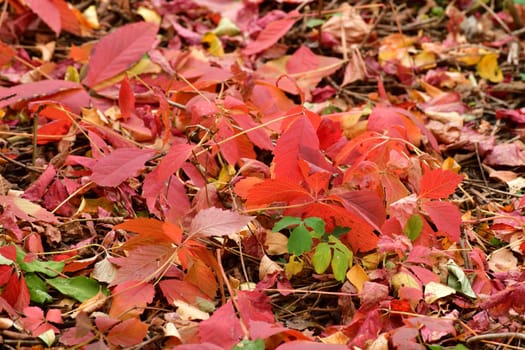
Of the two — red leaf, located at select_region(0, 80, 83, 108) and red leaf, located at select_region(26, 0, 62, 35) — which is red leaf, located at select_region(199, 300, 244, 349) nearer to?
red leaf, located at select_region(0, 80, 83, 108)

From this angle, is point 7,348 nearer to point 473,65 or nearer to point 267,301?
point 267,301

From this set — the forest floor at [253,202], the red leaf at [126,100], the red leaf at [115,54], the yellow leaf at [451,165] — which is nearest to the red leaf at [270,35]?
the forest floor at [253,202]

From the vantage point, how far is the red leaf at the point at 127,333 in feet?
4.04

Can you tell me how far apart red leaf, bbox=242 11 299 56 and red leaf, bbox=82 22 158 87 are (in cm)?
34

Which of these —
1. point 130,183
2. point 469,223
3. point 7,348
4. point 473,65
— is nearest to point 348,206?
point 469,223

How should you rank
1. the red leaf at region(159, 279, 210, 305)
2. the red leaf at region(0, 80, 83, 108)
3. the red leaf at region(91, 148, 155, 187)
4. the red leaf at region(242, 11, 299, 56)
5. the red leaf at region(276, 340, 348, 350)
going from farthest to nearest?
the red leaf at region(242, 11, 299, 56) < the red leaf at region(0, 80, 83, 108) < the red leaf at region(91, 148, 155, 187) < the red leaf at region(159, 279, 210, 305) < the red leaf at region(276, 340, 348, 350)

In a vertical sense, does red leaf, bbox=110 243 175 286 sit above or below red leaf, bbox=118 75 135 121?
below

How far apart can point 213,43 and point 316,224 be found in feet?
3.26

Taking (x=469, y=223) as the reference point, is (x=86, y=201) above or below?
above

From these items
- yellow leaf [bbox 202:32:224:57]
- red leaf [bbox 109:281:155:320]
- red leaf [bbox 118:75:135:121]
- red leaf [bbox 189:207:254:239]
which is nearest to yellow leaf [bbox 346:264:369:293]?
red leaf [bbox 189:207:254:239]

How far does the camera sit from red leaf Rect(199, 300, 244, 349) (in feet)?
3.93

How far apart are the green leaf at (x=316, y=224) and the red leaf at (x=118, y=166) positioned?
34 cm

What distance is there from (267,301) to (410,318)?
25 cm

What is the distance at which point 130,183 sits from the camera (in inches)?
63.4
